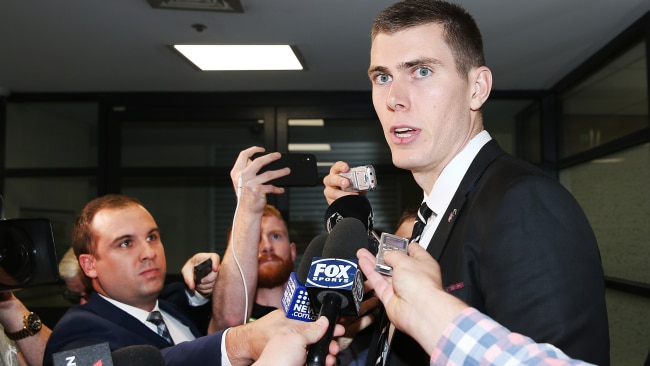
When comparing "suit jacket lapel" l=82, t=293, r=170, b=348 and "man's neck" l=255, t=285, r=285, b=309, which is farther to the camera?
"man's neck" l=255, t=285, r=285, b=309

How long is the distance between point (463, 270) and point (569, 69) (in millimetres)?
3961

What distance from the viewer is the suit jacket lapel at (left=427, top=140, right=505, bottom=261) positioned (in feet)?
3.43

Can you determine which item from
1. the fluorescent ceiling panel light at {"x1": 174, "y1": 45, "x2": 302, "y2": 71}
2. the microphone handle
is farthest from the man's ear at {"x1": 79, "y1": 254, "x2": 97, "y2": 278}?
the fluorescent ceiling panel light at {"x1": 174, "y1": 45, "x2": 302, "y2": 71}

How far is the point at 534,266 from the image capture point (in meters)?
0.84

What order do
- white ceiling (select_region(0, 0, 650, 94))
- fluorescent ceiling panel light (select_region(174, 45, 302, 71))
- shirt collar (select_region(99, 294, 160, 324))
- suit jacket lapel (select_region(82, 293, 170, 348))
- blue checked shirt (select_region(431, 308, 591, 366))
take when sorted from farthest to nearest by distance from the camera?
fluorescent ceiling panel light (select_region(174, 45, 302, 71)) → white ceiling (select_region(0, 0, 650, 94)) → shirt collar (select_region(99, 294, 160, 324)) → suit jacket lapel (select_region(82, 293, 170, 348)) → blue checked shirt (select_region(431, 308, 591, 366))

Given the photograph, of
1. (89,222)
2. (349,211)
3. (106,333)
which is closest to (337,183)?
(349,211)

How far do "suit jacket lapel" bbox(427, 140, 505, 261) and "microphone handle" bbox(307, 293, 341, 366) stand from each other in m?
0.20

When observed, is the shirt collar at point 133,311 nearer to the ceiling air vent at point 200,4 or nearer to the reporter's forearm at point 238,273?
the reporter's forearm at point 238,273

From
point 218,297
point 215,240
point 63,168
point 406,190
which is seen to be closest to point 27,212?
point 63,168

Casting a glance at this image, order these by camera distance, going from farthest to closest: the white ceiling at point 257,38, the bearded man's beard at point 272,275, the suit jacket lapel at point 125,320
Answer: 1. the white ceiling at point 257,38
2. the bearded man's beard at point 272,275
3. the suit jacket lapel at point 125,320

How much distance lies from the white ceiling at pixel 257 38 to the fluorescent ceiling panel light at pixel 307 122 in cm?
36

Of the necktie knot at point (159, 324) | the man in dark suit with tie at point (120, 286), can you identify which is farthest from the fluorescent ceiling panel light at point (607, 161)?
the necktie knot at point (159, 324)

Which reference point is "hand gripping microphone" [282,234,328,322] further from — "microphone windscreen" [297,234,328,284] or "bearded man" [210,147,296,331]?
"bearded man" [210,147,296,331]

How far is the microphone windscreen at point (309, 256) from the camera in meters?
1.12
